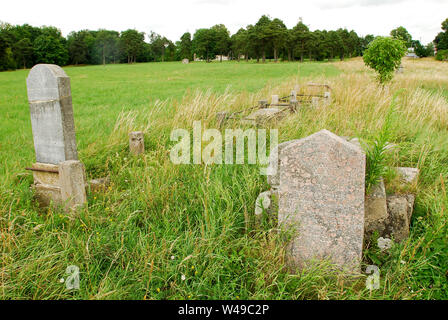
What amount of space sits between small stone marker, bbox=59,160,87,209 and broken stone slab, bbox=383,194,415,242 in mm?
3061

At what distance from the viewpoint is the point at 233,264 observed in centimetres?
251

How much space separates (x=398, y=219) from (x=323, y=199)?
2.81 feet

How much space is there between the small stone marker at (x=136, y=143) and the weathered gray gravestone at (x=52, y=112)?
40.9 inches

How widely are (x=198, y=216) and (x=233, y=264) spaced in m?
0.72

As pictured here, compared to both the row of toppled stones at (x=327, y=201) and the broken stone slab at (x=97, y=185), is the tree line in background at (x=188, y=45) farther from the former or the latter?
the row of toppled stones at (x=327, y=201)

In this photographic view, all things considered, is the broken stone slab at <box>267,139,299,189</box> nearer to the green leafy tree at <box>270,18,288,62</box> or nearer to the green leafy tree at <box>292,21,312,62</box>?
the green leafy tree at <box>270,18,288,62</box>

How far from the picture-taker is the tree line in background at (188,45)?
201 ft

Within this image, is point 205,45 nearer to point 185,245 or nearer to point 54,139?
point 54,139

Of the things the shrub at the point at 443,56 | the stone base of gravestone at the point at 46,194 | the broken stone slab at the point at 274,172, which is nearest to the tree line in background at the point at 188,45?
the shrub at the point at 443,56

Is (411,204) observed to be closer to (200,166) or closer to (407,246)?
(407,246)

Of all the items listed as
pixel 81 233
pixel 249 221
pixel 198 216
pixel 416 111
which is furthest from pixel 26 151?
pixel 416 111

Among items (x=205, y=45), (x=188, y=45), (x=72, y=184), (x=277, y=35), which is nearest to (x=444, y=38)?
(x=277, y=35)

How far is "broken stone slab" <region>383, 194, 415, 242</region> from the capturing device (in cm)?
280

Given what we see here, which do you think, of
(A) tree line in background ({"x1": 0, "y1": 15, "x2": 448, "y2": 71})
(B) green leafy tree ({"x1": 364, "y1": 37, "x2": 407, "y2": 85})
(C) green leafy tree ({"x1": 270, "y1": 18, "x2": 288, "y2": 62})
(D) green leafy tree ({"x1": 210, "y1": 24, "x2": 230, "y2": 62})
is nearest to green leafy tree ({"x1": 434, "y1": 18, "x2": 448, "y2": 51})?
(A) tree line in background ({"x1": 0, "y1": 15, "x2": 448, "y2": 71})
